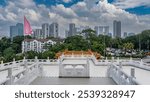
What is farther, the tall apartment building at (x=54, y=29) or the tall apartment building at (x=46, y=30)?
the tall apartment building at (x=46, y=30)

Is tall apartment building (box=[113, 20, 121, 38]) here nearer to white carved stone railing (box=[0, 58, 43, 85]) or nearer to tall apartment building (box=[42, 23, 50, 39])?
tall apartment building (box=[42, 23, 50, 39])

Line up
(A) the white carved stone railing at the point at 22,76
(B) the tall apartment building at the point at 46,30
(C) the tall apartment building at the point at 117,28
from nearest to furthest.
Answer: (A) the white carved stone railing at the point at 22,76 < (C) the tall apartment building at the point at 117,28 < (B) the tall apartment building at the point at 46,30

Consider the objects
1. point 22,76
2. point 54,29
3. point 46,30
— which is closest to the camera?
point 22,76

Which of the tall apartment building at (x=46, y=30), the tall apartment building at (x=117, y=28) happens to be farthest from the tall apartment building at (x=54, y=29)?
the tall apartment building at (x=117, y=28)

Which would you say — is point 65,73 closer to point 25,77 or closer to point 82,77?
point 82,77

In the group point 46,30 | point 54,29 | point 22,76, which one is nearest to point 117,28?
point 54,29

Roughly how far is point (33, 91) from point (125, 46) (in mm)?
50704

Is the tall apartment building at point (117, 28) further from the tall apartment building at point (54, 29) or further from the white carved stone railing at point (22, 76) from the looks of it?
the white carved stone railing at point (22, 76)

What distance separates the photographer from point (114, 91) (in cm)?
435

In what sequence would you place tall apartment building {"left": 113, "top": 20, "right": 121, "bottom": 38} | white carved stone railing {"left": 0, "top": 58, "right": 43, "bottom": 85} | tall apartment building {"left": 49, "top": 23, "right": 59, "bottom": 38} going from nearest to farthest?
1. white carved stone railing {"left": 0, "top": 58, "right": 43, "bottom": 85}
2. tall apartment building {"left": 113, "top": 20, "right": 121, "bottom": 38}
3. tall apartment building {"left": 49, "top": 23, "right": 59, "bottom": 38}

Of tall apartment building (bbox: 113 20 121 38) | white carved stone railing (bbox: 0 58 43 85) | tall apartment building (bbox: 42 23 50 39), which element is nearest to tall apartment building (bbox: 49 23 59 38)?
tall apartment building (bbox: 42 23 50 39)

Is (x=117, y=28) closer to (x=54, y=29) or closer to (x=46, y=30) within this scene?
(x=54, y=29)

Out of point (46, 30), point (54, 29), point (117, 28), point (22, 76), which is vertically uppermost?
point (54, 29)

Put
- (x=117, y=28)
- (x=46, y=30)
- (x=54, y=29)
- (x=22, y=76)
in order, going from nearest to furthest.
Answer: (x=22, y=76)
(x=117, y=28)
(x=54, y=29)
(x=46, y=30)
